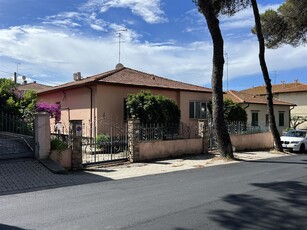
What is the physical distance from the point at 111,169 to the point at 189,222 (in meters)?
7.31

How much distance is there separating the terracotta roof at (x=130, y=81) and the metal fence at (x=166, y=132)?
4.84m

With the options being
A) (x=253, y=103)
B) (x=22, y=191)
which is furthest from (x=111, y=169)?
(x=253, y=103)

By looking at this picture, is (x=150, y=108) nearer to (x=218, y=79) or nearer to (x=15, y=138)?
(x=218, y=79)

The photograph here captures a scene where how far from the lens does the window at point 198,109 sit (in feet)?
80.9

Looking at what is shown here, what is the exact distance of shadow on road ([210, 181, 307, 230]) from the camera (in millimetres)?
5664

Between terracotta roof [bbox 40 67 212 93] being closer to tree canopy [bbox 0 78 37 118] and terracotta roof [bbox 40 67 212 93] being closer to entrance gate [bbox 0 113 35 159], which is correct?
tree canopy [bbox 0 78 37 118]

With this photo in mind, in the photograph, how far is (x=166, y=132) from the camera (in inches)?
650

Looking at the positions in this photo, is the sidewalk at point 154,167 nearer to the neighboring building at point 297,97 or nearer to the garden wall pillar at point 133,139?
the garden wall pillar at point 133,139

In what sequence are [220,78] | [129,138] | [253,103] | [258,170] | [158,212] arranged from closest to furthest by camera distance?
[158,212]
[258,170]
[129,138]
[220,78]
[253,103]

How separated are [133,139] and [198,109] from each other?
11.4m

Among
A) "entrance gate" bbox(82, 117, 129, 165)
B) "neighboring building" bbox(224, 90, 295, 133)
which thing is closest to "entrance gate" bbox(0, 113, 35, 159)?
"entrance gate" bbox(82, 117, 129, 165)

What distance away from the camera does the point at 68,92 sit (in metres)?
22.9

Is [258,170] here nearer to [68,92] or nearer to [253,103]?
[68,92]

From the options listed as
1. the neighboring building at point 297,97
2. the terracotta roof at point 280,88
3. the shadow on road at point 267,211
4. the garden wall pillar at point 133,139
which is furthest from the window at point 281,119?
the shadow on road at point 267,211
